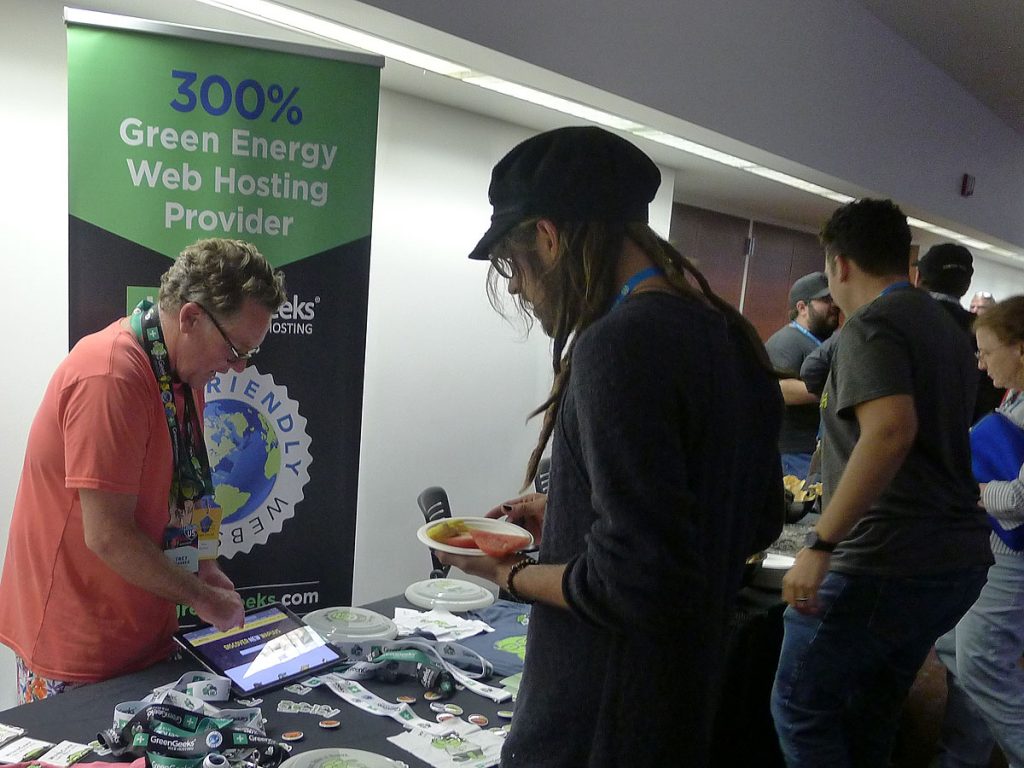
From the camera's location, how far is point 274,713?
4.60 feet

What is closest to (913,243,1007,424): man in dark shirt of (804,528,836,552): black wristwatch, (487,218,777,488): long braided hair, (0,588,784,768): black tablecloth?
(804,528,836,552): black wristwatch

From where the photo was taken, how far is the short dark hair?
6.45 feet

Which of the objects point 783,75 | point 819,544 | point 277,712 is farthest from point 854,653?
point 783,75

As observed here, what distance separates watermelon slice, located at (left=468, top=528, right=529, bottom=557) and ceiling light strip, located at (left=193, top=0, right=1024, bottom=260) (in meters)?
1.54

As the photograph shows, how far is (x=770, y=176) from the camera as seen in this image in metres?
3.97

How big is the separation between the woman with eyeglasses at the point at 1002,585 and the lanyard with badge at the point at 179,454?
2.02 meters

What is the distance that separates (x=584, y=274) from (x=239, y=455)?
5.20 ft

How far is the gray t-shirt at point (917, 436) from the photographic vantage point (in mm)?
1792

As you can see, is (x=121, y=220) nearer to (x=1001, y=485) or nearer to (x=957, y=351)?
(x=957, y=351)

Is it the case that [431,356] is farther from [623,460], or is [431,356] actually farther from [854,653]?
[623,460]

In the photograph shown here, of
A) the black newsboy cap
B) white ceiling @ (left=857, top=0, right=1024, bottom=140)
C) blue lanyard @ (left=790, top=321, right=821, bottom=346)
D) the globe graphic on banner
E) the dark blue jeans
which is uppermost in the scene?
white ceiling @ (left=857, top=0, right=1024, bottom=140)

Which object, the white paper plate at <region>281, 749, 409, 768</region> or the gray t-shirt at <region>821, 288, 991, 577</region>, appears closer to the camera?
the white paper plate at <region>281, 749, 409, 768</region>

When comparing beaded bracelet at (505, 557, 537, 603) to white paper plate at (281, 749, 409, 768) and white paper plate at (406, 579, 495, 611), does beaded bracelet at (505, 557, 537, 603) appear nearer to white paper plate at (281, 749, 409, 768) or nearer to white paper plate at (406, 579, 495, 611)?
white paper plate at (281, 749, 409, 768)

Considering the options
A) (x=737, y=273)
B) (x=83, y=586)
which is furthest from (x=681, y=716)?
(x=737, y=273)
